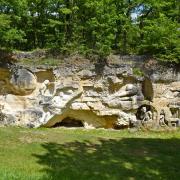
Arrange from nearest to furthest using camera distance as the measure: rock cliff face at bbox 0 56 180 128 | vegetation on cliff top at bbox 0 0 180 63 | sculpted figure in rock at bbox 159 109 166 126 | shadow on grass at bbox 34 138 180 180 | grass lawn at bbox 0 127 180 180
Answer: grass lawn at bbox 0 127 180 180
shadow on grass at bbox 34 138 180 180
rock cliff face at bbox 0 56 180 128
sculpted figure in rock at bbox 159 109 166 126
vegetation on cliff top at bbox 0 0 180 63

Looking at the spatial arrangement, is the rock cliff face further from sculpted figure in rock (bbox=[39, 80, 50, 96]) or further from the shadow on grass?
the shadow on grass

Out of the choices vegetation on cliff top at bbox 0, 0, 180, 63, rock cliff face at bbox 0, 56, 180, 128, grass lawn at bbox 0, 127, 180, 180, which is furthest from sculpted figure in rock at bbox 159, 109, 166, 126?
grass lawn at bbox 0, 127, 180, 180

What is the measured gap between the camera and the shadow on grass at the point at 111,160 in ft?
42.1

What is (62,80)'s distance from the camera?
74.1ft

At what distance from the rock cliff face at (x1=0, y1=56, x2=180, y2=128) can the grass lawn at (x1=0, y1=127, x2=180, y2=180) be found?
4.58m

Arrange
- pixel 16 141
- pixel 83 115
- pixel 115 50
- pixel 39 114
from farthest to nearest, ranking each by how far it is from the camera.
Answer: pixel 115 50 → pixel 83 115 → pixel 39 114 → pixel 16 141

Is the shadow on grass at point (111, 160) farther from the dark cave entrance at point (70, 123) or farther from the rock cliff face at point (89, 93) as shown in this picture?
the dark cave entrance at point (70, 123)

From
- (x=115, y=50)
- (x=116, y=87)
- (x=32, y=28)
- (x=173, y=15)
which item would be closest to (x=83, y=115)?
(x=116, y=87)

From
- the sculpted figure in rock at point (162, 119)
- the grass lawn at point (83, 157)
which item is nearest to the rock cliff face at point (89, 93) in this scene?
the sculpted figure in rock at point (162, 119)

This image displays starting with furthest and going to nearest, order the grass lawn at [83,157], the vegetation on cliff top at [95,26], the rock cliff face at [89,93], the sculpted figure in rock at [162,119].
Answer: the vegetation on cliff top at [95,26], the sculpted figure in rock at [162,119], the rock cliff face at [89,93], the grass lawn at [83,157]

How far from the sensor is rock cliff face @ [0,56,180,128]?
2216 centimetres

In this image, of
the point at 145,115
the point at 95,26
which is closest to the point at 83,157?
the point at 145,115

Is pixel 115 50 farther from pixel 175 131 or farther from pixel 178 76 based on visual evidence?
pixel 175 131

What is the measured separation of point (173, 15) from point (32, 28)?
8.24 meters
